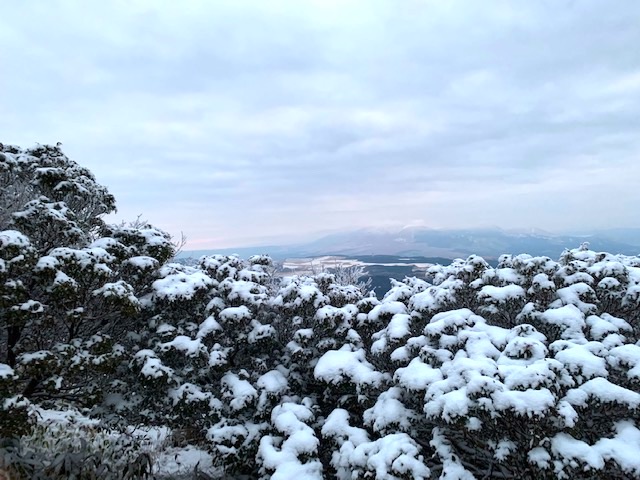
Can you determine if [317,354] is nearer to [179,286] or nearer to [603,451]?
[179,286]

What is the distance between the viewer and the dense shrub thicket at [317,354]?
197 inches

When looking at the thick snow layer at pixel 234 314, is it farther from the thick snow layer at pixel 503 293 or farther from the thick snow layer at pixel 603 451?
the thick snow layer at pixel 603 451

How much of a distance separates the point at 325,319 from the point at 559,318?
158 inches

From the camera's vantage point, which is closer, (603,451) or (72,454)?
(603,451)

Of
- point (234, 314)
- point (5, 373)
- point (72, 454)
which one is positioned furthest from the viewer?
point (234, 314)

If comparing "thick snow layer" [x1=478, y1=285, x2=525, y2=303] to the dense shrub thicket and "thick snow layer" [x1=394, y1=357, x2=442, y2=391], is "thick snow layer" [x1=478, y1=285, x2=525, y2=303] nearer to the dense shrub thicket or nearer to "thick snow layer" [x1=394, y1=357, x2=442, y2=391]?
the dense shrub thicket

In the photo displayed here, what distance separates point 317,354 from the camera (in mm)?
8586

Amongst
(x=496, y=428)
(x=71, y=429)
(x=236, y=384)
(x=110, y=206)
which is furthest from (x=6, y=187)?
(x=496, y=428)

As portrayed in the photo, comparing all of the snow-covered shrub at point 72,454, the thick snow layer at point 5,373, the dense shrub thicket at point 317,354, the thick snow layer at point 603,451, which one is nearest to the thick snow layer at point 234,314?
the dense shrub thicket at point 317,354

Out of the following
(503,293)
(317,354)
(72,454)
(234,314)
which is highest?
(503,293)

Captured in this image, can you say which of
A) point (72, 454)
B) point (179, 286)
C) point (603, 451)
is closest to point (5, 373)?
point (72, 454)

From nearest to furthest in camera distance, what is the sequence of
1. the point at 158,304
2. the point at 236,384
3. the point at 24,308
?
the point at 24,308
the point at 236,384
the point at 158,304

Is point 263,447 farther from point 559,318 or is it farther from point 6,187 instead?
Answer: point 6,187

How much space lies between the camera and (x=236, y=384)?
7973mm
